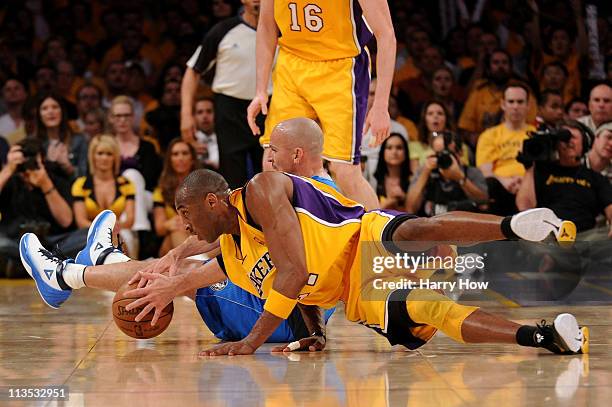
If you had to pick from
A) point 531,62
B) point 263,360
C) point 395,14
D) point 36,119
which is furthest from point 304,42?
point 395,14

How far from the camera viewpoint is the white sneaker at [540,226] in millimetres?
3715

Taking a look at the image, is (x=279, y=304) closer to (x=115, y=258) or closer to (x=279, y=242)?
(x=279, y=242)

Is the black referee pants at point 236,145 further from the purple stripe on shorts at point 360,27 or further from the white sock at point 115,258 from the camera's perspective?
the white sock at point 115,258

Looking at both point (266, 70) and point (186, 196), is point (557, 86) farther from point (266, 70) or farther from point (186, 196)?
point (186, 196)

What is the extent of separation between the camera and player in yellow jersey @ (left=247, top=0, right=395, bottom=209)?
5277 millimetres

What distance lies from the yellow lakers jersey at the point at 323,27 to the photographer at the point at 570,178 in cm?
195

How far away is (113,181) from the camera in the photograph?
26.4 feet

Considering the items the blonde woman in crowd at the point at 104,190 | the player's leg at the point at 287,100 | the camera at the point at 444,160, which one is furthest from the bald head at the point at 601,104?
the blonde woman in crowd at the point at 104,190

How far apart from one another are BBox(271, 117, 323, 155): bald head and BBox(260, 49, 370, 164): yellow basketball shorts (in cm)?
88

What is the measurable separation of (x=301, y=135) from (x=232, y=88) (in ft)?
8.88

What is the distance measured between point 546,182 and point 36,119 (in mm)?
3732

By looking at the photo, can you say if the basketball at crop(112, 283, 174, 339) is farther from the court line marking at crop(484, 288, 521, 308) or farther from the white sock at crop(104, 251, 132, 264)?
the court line marking at crop(484, 288, 521, 308)

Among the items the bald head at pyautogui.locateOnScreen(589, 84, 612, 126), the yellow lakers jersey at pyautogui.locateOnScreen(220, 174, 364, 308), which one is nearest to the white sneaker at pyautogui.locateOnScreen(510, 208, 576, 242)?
the yellow lakers jersey at pyautogui.locateOnScreen(220, 174, 364, 308)

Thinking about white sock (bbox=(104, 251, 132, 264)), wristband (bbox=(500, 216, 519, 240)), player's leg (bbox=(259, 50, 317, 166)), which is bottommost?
white sock (bbox=(104, 251, 132, 264))
